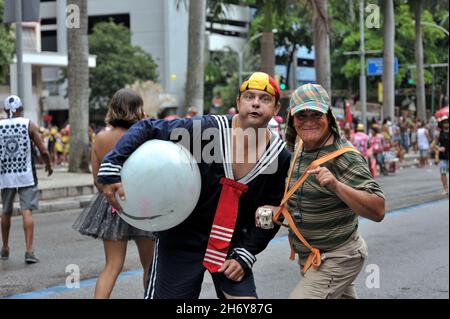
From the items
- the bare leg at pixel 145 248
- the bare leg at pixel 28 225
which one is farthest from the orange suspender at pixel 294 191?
the bare leg at pixel 28 225

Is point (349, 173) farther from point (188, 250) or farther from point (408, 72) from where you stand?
point (408, 72)

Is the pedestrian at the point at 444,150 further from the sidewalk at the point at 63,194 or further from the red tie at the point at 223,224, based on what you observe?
the red tie at the point at 223,224

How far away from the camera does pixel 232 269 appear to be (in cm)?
410

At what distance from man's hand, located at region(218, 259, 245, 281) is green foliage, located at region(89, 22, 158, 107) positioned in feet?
159

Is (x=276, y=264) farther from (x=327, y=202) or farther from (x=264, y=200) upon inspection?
(x=327, y=202)

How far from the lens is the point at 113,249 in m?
5.86

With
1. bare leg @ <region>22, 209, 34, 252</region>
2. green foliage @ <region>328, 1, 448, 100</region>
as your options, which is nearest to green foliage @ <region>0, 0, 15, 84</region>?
green foliage @ <region>328, 1, 448, 100</region>

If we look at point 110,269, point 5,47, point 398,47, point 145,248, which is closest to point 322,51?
point 5,47

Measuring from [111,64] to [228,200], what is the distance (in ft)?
160

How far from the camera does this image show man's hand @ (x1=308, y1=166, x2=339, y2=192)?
376 cm

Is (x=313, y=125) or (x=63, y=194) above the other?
(x=313, y=125)

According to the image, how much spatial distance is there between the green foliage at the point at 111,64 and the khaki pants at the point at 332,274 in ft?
159

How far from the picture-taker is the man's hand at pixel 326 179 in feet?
12.3

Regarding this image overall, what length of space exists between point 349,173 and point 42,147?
214 inches
